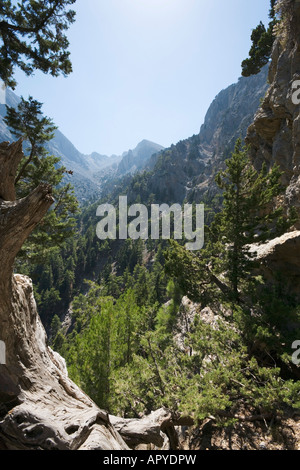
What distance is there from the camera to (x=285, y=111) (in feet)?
45.1

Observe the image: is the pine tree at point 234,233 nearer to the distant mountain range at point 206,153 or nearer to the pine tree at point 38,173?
the pine tree at point 38,173

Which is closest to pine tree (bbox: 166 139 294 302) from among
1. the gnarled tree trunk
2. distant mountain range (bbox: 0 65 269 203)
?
the gnarled tree trunk

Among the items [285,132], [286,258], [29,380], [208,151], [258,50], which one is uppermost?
[208,151]

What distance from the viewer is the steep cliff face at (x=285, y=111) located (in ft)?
37.7

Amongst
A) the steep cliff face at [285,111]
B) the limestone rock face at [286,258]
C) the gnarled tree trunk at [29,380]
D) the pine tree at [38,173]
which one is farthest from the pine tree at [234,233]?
the gnarled tree trunk at [29,380]

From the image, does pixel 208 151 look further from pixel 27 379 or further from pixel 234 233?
pixel 27 379

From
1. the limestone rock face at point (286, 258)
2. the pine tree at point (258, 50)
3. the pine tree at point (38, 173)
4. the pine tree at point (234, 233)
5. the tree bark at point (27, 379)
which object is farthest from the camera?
the pine tree at point (258, 50)

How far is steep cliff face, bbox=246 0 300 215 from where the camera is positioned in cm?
1150

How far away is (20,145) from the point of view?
3633 millimetres

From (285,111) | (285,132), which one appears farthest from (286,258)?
(285,111)

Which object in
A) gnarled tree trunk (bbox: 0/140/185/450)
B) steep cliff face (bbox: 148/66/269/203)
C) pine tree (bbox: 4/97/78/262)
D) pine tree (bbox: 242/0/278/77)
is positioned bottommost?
gnarled tree trunk (bbox: 0/140/185/450)

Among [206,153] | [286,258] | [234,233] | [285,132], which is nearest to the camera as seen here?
[234,233]

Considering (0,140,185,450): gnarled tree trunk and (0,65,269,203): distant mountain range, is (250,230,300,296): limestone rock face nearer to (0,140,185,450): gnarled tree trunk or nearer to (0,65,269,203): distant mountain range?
(0,140,185,450): gnarled tree trunk
